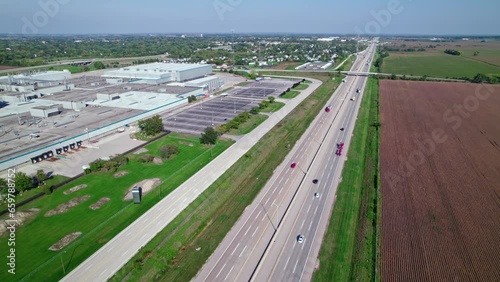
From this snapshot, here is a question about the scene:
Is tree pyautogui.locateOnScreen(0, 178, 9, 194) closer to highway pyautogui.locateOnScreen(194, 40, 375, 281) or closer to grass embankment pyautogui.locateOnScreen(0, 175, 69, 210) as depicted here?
grass embankment pyautogui.locateOnScreen(0, 175, 69, 210)

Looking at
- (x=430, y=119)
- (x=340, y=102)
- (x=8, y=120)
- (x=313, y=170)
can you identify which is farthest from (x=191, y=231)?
(x=340, y=102)

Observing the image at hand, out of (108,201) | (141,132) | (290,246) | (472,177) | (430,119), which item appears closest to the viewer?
(290,246)

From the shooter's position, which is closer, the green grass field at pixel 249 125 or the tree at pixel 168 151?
the tree at pixel 168 151

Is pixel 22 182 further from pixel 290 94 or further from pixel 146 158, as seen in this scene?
pixel 290 94

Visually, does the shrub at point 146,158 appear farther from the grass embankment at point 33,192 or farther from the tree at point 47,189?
the tree at point 47,189

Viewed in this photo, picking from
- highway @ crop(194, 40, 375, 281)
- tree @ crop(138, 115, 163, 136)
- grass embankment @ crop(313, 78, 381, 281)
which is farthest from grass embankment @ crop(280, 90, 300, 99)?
tree @ crop(138, 115, 163, 136)

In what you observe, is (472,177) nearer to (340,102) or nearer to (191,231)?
(191,231)

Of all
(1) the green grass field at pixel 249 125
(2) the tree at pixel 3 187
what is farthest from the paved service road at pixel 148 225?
(2) the tree at pixel 3 187
